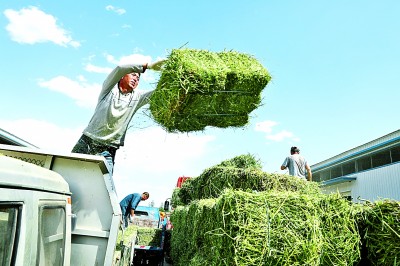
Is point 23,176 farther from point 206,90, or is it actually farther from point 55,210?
point 206,90

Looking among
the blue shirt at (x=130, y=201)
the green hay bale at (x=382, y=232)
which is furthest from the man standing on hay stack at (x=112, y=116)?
the blue shirt at (x=130, y=201)

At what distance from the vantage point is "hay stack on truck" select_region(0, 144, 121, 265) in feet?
6.66

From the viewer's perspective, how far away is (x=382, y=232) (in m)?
4.16

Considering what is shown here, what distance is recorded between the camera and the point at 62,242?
2.91 m

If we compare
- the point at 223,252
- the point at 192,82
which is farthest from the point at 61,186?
the point at 192,82

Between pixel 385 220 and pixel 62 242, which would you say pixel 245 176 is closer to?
pixel 385 220

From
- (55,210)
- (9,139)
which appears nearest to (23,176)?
(55,210)

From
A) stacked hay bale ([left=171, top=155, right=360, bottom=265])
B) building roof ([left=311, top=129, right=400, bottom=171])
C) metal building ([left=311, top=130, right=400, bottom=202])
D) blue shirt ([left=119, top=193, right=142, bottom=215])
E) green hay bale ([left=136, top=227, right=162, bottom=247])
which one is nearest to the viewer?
stacked hay bale ([left=171, top=155, right=360, bottom=265])

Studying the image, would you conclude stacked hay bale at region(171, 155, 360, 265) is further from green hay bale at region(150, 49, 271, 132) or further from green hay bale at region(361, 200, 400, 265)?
green hay bale at region(150, 49, 271, 132)

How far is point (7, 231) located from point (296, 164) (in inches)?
340

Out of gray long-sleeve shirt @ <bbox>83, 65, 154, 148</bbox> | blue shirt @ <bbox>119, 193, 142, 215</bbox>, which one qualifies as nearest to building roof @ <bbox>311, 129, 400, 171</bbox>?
blue shirt @ <bbox>119, 193, 142, 215</bbox>

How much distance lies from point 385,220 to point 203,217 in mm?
2439

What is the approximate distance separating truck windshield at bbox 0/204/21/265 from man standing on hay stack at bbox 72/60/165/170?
3.12 m

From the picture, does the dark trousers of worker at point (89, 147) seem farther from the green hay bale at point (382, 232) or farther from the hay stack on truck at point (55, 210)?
the green hay bale at point (382, 232)
